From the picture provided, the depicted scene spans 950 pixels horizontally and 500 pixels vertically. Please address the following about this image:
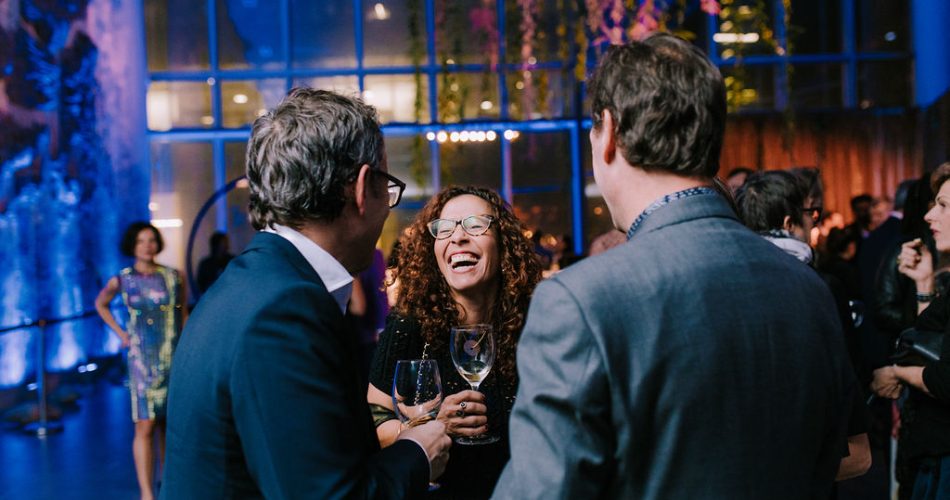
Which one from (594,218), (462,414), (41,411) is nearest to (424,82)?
(594,218)

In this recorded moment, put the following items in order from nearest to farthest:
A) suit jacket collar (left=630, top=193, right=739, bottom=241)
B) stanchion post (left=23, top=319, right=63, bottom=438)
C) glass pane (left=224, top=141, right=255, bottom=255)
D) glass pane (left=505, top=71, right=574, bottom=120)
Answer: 1. suit jacket collar (left=630, top=193, right=739, bottom=241)
2. stanchion post (left=23, top=319, right=63, bottom=438)
3. glass pane (left=505, top=71, right=574, bottom=120)
4. glass pane (left=224, top=141, right=255, bottom=255)

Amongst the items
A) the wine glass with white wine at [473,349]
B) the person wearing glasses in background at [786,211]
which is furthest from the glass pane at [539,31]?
the wine glass with white wine at [473,349]

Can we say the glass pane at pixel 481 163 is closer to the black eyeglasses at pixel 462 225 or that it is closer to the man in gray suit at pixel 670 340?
the black eyeglasses at pixel 462 225

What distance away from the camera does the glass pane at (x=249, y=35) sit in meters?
14.2

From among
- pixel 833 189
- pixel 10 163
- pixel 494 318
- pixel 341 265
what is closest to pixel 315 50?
pixel 10 163

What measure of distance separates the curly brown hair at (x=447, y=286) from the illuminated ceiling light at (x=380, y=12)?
40.0ft

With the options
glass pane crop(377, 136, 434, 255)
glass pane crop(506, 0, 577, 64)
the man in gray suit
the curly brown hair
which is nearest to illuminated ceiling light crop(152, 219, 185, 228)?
glass pane crop(377, 136, 434, 255)

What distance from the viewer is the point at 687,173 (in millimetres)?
1278

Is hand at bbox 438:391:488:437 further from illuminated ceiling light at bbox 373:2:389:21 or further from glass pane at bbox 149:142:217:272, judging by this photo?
illuminated ceiling light at bbox 373:2:389:21

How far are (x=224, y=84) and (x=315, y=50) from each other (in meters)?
1.50

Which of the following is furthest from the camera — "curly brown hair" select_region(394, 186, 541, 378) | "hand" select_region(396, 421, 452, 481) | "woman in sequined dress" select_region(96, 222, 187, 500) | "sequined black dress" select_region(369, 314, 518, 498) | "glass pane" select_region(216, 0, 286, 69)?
"glass pane" select_region(216, 0, 286, 69)

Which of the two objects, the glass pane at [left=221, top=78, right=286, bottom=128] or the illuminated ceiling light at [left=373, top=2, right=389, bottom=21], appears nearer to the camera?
the glass pane at [left=221, top=78, right=286, bottom=128]

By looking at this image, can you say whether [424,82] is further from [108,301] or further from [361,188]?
[361,188]

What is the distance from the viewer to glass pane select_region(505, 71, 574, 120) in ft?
44.3
